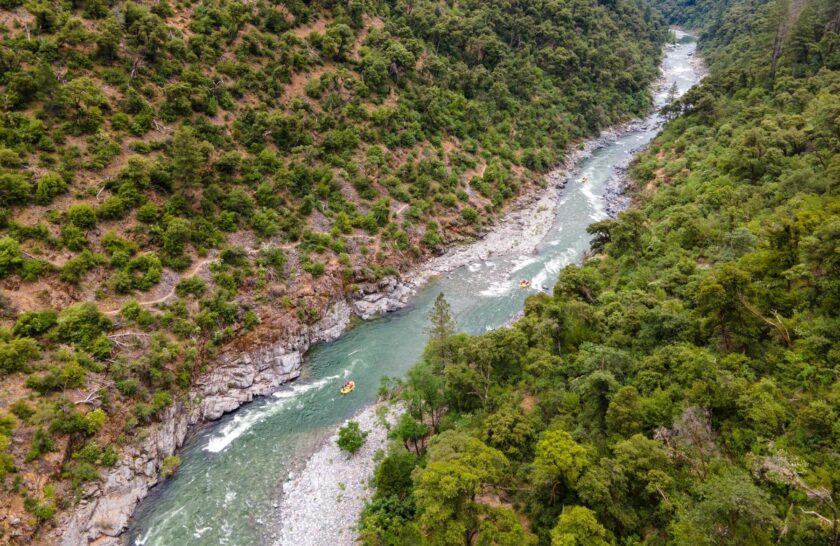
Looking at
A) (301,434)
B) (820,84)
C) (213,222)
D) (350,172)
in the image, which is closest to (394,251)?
(350,172)

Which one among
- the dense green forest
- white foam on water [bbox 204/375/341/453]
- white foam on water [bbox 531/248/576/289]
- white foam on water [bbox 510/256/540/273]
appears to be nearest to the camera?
the dense green forest

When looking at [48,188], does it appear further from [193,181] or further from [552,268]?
[552,268]

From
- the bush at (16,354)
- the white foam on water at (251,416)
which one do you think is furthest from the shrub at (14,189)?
the white foam on water at (251,416)

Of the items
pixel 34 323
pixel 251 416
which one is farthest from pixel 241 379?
pixel 34 323

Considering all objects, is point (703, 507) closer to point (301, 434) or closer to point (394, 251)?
point (301, 434)

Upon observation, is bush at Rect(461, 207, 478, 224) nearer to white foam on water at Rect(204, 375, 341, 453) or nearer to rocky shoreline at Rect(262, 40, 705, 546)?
rocky shoreline at Rect(262, 40, 705, 546)

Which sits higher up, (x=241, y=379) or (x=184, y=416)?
(x=184, y=416)

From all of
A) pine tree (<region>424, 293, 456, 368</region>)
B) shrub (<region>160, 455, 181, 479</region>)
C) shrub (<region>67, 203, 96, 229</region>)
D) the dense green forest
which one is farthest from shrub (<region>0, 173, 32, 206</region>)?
pine tree (<region>424, 293, 456, 368</region>)
